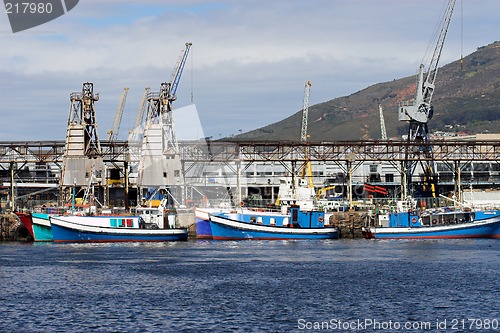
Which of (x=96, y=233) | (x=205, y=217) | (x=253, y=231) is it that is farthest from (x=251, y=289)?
(x=205, y=217)

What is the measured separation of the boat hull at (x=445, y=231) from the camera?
5007 inches

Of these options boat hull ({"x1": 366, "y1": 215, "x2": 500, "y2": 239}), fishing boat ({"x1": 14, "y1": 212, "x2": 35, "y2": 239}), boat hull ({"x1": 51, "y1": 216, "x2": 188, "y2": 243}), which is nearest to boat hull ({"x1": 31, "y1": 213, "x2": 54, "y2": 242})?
fishing boat ({"x1": 14, "y1": 212, "x2": 35, "y2": 239})

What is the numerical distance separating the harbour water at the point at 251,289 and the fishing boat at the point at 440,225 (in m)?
17.5

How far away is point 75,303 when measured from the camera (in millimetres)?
64812

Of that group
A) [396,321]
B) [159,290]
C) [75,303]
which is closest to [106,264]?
[159,290]

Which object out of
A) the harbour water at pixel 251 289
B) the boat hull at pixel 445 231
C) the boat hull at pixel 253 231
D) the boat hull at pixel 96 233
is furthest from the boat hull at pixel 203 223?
the boat hull at pixel 445 231

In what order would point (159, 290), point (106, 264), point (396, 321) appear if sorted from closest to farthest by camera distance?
1. point (396, 321)
2. point (159, 290)
3. point (106, 264)

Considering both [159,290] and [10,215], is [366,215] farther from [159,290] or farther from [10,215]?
[159,290]

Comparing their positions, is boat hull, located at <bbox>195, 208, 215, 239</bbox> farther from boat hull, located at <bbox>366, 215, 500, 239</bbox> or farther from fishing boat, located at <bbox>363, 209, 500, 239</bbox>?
boat hull, located at <bbox>366, 215, 500, 239</bbox>

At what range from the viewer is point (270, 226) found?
127062 millimetres

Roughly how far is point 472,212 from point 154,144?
46.9m

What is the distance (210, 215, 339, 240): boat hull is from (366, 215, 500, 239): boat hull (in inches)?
329

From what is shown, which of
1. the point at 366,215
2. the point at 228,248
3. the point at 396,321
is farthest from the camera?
the point at 366,215

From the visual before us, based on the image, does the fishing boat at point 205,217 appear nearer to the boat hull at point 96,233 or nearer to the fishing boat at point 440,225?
the boat hull at point 96,233
